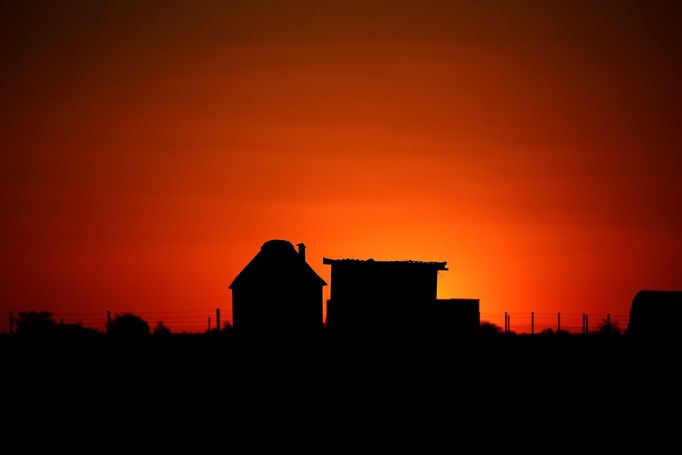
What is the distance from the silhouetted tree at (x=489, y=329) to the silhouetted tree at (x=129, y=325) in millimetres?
21701

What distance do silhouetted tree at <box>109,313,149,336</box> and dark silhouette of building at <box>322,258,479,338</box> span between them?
62.6 feet

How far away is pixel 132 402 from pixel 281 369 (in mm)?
7419

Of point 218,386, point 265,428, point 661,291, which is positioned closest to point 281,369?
point 218,386

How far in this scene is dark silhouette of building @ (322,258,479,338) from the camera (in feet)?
156

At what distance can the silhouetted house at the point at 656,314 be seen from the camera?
1531 inches

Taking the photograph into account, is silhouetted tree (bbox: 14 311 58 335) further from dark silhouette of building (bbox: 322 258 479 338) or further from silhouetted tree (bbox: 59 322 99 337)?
dark silhouette of building (bbox: 322 258 479 338)

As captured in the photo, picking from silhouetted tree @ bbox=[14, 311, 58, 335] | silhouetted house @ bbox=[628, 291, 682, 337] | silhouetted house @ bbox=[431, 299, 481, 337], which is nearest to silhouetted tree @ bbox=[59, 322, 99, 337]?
silhouetted tree @ bbox=[14, 311, 58, 335]

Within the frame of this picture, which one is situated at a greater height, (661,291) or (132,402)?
(661,291)

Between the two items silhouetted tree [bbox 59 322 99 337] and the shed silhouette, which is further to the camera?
silhouetted tree [bbox 59 322 99 337]

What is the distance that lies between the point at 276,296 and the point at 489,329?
61.7ft

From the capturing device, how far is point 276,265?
47.7 meters

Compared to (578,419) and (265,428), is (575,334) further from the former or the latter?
(265,428)

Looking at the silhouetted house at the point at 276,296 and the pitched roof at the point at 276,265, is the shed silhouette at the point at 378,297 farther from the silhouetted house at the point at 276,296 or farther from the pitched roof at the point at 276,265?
the pitched roof at the point at 276,265

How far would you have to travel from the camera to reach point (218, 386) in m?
29.8
